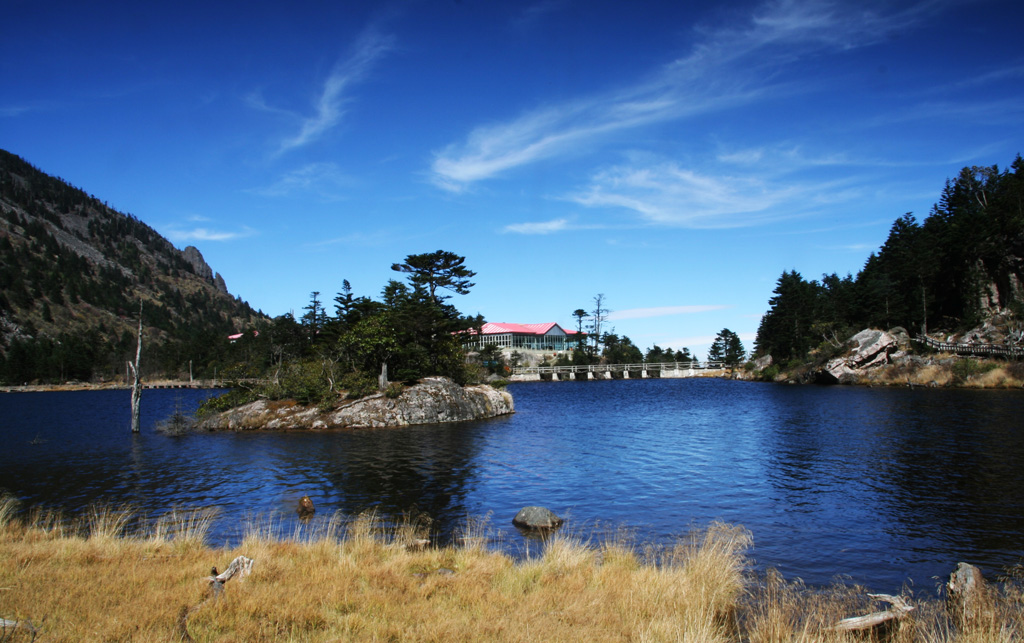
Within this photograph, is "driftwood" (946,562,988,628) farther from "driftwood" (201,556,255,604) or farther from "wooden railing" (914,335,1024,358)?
"wooden railing" (914,335,1024,358)

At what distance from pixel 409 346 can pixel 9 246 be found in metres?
219

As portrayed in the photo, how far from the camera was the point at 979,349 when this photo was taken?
74.2 metres

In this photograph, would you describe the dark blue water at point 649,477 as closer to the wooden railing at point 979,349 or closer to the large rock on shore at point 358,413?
the large rock on shore at point 358,413

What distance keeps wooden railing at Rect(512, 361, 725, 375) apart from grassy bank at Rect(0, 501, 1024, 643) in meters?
131

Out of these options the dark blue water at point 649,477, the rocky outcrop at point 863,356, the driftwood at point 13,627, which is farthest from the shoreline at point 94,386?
the driftwood at point 13,627

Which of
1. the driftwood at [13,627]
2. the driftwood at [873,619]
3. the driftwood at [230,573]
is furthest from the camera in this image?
the driftwood at [230,573]

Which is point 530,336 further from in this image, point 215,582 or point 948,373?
point 215,582

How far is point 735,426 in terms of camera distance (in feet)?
155

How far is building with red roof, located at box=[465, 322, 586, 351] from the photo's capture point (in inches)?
6289

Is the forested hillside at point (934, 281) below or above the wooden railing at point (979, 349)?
above

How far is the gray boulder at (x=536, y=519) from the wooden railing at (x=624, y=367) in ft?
410

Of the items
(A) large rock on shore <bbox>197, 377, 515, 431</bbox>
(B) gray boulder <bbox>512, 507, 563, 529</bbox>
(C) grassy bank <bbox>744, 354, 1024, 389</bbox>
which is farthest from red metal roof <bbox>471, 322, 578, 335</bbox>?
(B) gray boulder <bbox>512, 507, 563, 529</bbox>

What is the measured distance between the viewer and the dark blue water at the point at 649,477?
56.0 feet

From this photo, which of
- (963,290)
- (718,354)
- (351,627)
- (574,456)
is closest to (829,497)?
(574,456)
